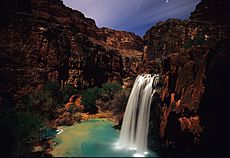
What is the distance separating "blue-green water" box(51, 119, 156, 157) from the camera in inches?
614

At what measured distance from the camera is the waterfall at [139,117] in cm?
1891

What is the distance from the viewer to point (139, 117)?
2020 cm

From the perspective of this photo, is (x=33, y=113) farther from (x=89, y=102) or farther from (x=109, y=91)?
(x=109, y=91)

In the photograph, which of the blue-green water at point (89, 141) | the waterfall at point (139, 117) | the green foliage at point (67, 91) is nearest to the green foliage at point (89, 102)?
the green foliage at point (67, 91)

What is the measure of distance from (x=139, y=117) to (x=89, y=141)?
5.94 metres

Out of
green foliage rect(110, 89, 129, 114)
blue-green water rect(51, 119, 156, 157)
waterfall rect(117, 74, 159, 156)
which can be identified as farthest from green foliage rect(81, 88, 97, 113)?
waterfall rect(117, 74, 159, 156)

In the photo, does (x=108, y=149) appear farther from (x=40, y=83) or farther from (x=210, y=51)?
(x=40, y=83)

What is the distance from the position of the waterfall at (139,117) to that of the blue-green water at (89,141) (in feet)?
4.28

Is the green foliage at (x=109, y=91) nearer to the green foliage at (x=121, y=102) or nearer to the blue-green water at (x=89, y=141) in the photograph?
the green foliage at (x=121, y=102)

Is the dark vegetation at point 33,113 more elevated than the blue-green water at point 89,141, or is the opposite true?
the dark vegetation at point 33,113

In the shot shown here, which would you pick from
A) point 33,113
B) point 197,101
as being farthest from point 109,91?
point 197,101

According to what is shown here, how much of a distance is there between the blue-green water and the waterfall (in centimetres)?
130

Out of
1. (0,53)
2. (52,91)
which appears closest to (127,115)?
(52,91)

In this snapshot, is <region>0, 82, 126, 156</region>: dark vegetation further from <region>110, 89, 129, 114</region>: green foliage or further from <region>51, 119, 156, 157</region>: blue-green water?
<region>51, 119, 156, 157</region>: blue-green water
